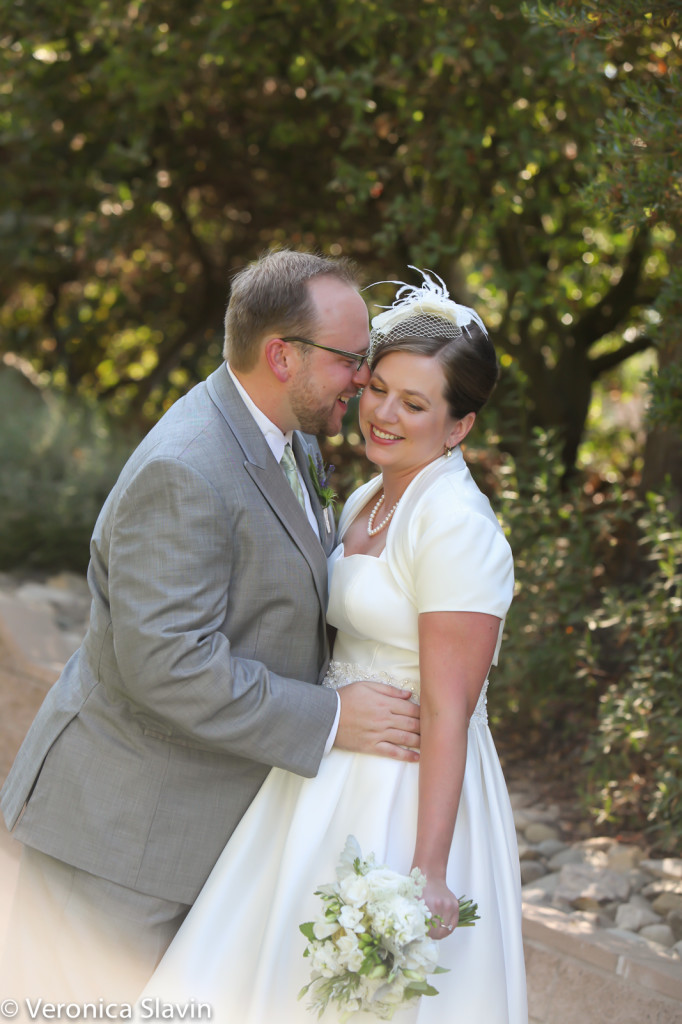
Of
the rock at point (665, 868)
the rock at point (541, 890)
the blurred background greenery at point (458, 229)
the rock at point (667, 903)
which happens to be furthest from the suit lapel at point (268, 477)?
the rock at point (665, 868)

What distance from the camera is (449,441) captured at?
2.36 meters

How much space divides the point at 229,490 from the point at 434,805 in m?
0.78

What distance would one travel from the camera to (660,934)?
3156 millimetres

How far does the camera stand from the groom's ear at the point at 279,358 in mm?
2244

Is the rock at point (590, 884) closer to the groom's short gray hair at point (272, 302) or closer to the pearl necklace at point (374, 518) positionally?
the pearl necklace at point (374, 518)

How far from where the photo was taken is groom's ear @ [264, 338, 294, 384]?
224cm

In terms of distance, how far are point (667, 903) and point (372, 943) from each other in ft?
6.37

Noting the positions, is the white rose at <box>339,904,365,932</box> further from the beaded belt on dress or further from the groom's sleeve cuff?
the beaded belt on dress

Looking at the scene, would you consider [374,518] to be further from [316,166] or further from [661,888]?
[316,166]

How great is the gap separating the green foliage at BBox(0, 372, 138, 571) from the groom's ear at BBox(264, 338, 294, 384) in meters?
4.17

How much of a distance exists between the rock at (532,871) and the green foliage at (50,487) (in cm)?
357

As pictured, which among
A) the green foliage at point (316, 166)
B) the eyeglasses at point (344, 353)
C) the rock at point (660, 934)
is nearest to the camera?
the eyeglasses at point (344, 353)

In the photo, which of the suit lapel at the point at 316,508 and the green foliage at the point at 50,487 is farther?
the green foliage at the point at 50,487

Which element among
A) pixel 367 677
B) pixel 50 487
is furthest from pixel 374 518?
pixel 50 487
